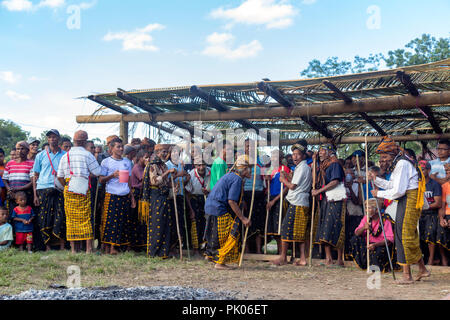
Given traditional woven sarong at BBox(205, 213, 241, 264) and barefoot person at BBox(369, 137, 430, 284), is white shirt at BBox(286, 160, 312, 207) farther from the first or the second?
barefoot person at BBox(369, 137, 430, 284)

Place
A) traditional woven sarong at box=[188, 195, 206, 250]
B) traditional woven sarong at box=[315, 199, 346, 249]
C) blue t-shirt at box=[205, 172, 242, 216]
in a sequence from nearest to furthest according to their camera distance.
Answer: blue t-shirt at box=[205, 172, 242, 216]
traditional woven sarong at box=[315, 199, 346, 249]
traditional woven sarong at box=[188, 195, 206, 250]

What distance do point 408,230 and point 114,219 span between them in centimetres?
457

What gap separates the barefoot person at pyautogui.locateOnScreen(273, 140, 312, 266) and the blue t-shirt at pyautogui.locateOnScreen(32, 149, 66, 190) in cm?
371

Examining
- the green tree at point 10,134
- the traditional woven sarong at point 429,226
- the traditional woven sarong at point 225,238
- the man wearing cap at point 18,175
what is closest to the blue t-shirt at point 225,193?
the traditional woven sarong at point 225,238

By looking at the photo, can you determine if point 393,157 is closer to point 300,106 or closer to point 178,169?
point 300,106

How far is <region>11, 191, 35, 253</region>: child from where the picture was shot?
8062 mm

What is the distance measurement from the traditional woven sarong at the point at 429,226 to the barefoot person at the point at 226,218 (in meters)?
2.93

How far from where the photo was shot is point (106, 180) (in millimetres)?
7996

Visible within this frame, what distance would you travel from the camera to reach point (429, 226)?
7512 millimetres

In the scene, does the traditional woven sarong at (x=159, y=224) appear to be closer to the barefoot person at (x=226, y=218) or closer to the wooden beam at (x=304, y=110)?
the barefoot person at (x=226, y=218)

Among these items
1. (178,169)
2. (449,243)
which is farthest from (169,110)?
(449,243)

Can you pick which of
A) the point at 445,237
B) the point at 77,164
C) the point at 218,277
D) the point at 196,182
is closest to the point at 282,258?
the point at 218,277

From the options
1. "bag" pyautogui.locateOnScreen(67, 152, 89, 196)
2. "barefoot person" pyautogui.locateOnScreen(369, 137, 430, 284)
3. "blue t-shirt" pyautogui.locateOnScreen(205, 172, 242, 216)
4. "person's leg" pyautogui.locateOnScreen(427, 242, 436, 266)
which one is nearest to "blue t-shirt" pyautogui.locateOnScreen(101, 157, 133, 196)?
"bag" pyautogui.locateOnScreen(67, 152, 89, 196)

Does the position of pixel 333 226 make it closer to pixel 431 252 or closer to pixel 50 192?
pixel 431 252
